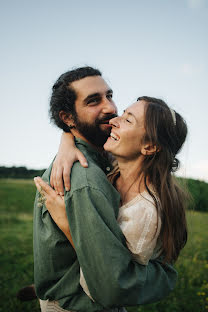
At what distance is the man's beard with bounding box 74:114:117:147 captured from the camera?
286 cm

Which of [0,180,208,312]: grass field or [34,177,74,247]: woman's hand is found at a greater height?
[34,177,74,247]: woman's hand

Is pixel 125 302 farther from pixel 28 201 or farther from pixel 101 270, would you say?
pixel 28 201

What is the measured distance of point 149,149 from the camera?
7.81 feet

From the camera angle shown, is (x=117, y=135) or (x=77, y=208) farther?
(x=117, y=135)

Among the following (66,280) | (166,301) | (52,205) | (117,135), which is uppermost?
(117,135)

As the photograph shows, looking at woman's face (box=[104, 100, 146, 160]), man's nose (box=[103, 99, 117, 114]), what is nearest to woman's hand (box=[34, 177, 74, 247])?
woman's face (box=[104, 100, 146, 160])

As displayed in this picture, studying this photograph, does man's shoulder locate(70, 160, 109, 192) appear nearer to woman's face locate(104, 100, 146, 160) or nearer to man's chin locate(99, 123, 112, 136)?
woman's face locate(104, 100, 146, 160)

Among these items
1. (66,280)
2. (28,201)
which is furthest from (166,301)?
(28,201)

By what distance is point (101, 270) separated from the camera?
5.33ft

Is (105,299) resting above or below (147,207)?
below

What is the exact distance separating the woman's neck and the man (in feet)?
0.98

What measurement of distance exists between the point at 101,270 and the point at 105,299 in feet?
0.67

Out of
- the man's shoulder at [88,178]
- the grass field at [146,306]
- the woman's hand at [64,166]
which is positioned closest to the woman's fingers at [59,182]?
the woman's hand at [64,166]

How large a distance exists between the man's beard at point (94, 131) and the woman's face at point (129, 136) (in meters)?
0.45
